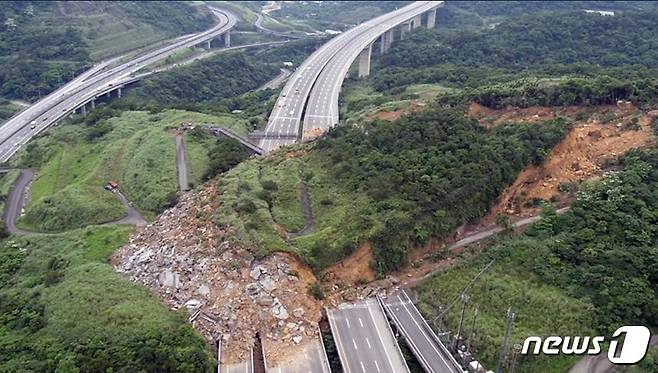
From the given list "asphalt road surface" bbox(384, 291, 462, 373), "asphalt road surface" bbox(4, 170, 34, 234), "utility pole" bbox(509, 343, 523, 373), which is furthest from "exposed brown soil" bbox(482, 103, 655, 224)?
"asphalt road surface" bbox(4, 170, 34, 234)

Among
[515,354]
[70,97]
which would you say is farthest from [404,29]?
[515,354]

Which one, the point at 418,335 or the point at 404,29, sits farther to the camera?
the point at 404,29

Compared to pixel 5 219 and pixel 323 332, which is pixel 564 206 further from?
pixel 5 219

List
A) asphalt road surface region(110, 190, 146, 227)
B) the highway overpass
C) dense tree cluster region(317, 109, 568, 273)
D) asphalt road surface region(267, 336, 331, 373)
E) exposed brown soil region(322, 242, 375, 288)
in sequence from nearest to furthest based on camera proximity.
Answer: asphalt road surface region(267, 336, 331, 373) → exposed brown soil region(322, 242, 375, 288) → dense tree cluster region(317, 109, 568, 273) → asphalt road surface region(110, 190, 146, 227) → the highway overpass

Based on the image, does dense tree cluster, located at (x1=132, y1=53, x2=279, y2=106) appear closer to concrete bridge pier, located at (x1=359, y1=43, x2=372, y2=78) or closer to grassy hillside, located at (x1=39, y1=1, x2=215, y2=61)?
grassy hillside, located at (x1=39, y1=1, x2=215, y2=61)

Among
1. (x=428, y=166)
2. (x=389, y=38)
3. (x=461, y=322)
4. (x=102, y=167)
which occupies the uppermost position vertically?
(x=428, y=166)

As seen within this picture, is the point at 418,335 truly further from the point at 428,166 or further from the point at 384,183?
the point at 428,166

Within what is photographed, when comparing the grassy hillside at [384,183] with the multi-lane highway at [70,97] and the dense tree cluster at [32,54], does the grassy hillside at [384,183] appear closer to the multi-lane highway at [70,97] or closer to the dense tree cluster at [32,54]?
the multi-lane highway at [70,97]
